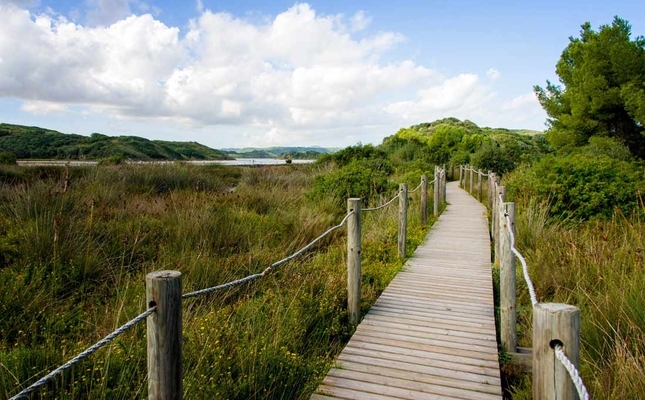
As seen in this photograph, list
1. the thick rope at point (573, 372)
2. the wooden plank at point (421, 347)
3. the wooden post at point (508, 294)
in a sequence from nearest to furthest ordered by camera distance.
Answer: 1. the thick rope at point (573, 372)
2. the wooden plank at point (421, 347)
3. the wooden post at point (508, 294)

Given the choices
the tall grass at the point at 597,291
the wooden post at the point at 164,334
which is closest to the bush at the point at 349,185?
the tall grass at the point at 597,291

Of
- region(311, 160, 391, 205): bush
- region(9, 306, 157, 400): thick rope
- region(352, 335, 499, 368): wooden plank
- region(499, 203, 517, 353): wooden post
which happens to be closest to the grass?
region(499, 203, 517, 353): wooden post

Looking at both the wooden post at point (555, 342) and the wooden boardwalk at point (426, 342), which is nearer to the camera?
the wooden post at point (555, 342)

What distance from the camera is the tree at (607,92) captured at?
24875mm

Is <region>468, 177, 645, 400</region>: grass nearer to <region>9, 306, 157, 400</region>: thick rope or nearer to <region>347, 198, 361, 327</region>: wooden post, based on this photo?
<region>347, 198, 361, 327</region>: wooden post

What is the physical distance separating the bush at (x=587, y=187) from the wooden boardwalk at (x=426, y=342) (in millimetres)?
2998

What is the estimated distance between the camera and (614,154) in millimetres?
20594

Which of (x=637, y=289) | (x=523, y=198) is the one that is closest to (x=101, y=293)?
(x=637, y=289)

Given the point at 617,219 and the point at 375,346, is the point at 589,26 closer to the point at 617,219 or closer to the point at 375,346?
the point at 617,219

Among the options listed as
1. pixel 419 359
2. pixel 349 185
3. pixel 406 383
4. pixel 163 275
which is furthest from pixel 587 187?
pixel 163 275

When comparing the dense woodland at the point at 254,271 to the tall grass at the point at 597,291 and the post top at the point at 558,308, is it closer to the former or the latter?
the tall grass at the point at 597,291

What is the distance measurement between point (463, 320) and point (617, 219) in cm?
537

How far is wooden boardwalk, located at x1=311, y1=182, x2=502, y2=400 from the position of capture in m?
3.57

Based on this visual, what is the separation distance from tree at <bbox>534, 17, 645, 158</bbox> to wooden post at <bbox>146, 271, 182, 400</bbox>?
27.0m
